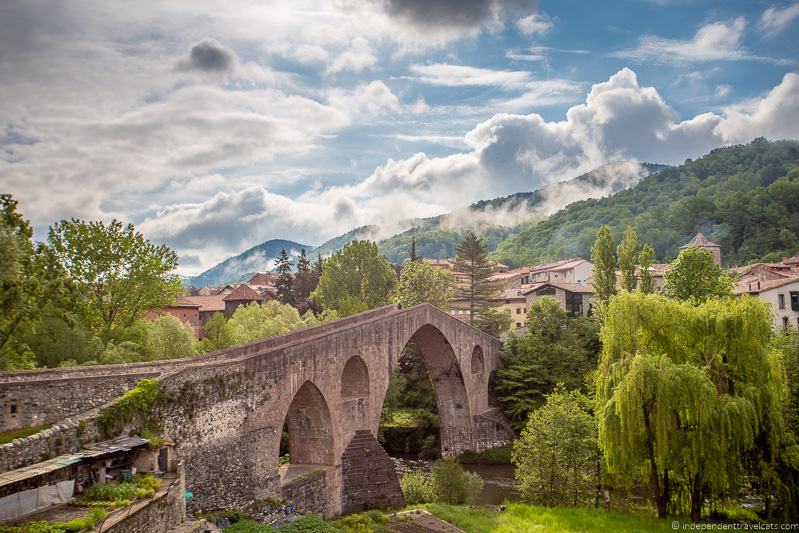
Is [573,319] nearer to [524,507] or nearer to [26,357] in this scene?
[524,507]

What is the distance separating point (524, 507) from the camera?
2550 cm

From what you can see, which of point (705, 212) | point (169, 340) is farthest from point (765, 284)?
point (705, 212)

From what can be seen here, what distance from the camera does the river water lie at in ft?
109

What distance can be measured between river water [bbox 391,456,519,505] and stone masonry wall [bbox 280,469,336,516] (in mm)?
8769

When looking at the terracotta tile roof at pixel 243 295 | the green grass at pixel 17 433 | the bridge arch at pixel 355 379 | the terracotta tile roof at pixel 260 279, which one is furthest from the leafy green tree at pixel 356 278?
the terracotta tile roof at pixel 260 279

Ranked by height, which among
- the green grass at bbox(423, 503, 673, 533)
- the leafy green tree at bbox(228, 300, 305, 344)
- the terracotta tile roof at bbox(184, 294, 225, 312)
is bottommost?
the green grass at bbox(423, 503, 673, 533)

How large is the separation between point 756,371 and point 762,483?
3661 millimetres

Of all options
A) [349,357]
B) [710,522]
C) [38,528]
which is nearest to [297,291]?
[349,357]

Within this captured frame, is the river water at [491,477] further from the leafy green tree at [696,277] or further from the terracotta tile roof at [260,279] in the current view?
the terracotta tile roof at [260,279]

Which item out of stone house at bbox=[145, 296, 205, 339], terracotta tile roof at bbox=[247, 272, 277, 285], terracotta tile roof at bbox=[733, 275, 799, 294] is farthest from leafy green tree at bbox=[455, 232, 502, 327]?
terracotta tile roof at bbox=[247, 272, 277, 285]

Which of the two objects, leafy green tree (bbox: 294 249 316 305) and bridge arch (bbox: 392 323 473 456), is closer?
bridge arch (bbox: 392 323 473 456)

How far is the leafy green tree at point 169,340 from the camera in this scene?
34.2 m

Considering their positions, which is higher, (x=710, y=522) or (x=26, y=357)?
(x=26, y=357)

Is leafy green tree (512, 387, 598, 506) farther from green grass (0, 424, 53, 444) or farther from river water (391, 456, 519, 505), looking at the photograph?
green grass (0, 424, 53, 444)
